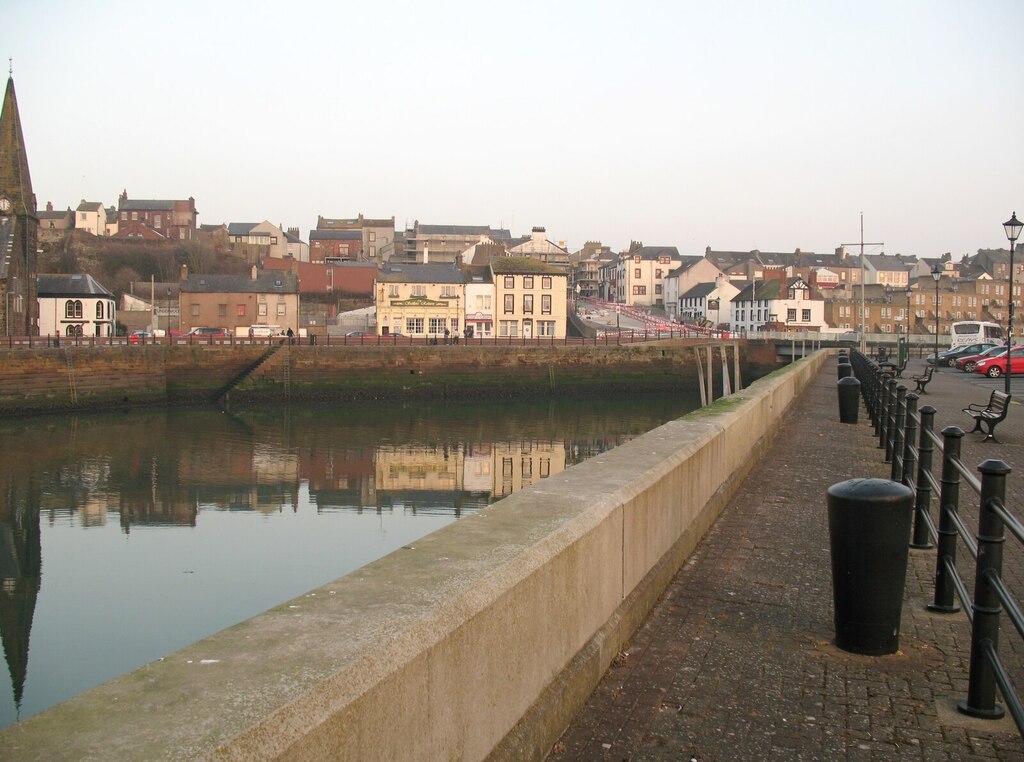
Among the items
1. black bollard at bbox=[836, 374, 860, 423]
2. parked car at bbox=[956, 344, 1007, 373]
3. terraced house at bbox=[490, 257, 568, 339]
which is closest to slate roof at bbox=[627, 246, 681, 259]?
terraced house at bbox=[490, 257, 568, 339]

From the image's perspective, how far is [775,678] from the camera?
4766mm

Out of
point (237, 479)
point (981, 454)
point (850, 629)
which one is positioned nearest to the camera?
point (850, 629)

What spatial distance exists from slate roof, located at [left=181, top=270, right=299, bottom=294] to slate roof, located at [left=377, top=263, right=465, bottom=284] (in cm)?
740

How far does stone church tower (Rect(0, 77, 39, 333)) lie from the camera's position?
54438mm

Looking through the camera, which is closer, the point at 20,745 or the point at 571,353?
the point at 20,745

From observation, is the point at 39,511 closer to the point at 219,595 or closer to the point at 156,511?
the point at 156,511

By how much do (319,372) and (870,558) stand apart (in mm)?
48263

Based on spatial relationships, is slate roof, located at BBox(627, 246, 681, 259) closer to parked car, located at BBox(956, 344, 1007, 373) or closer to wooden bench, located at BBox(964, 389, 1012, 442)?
parked car, located at BBox(956, 344, 1007, 373)

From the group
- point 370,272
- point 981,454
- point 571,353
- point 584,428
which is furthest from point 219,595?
point 370,272

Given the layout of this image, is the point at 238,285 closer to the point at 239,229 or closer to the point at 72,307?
the point at 72,307

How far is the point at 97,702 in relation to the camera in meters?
2.28

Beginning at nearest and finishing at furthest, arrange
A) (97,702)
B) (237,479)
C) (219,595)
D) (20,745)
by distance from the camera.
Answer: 1. (20,745)
2. (97,702)
3. (219,595)
4. (237,479)

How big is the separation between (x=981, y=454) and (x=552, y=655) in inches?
434

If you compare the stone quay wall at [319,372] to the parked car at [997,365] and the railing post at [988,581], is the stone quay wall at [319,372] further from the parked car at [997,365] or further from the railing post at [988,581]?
the railing post at [988,581]
